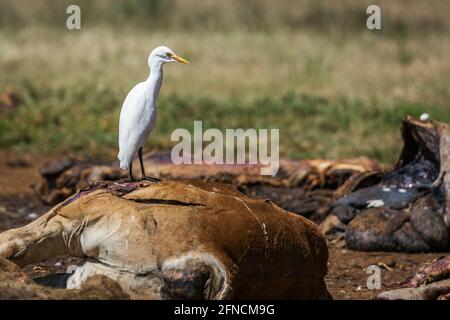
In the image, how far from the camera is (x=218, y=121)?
13281 millimetres

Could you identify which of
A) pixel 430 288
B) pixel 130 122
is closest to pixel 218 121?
pixel 130 122

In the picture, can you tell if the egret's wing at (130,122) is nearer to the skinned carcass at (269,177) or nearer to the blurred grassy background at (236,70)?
the skinned carcass at (269,177)

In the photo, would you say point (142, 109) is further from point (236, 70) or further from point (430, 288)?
point (236, 70)

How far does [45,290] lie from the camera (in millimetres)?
5051

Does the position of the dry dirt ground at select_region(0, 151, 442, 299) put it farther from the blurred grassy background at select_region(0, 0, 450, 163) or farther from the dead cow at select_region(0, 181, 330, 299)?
the blurred grassy background at select_region(0, 0, 450, 163)

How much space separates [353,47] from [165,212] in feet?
40.1

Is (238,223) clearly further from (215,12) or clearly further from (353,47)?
(215,12)

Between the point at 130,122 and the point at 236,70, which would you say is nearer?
the point at 130,122

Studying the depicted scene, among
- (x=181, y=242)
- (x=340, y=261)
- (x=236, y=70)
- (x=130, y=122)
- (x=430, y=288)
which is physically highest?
(x=130, y=122)

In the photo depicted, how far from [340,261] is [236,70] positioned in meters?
7.88

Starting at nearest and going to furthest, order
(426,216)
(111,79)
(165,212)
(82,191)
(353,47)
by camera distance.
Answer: (165,212) < (82,191) < (426,216) < (111,79) < (353,47)

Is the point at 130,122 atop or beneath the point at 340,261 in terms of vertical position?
atop

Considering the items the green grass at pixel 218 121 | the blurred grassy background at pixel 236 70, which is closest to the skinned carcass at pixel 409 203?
the green grass at pixel 218 121
